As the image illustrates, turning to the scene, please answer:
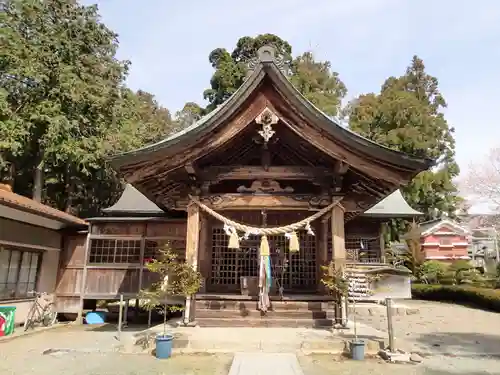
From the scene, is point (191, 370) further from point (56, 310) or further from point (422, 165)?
point (56, 310)

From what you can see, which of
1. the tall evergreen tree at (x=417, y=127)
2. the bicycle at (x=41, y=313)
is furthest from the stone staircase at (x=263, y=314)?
the tall evergreen tree at (x=417, y=127)

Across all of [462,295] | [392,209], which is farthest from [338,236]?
[462,295]

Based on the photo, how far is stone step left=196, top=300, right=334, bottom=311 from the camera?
10.0 m

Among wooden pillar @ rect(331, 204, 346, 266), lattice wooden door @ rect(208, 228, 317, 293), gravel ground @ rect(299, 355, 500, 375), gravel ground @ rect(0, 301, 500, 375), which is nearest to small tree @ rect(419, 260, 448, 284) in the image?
gravel ground @ rect(0, 301, 500, 375)

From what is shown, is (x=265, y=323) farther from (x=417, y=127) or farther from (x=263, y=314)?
(x=417, y=127)

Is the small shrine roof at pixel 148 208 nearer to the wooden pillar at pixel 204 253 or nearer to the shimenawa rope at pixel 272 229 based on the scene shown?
the wooden pillar at pixel 204 253

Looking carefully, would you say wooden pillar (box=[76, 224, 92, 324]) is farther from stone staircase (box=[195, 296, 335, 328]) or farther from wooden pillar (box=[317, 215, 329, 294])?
wooden pillar (box=[317, 215, 329, 294])

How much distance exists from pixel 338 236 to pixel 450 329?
6.50 metres

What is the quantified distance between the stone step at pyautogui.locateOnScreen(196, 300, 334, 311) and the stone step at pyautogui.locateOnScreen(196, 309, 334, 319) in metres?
0.09

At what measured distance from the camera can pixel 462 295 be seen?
22.0 m

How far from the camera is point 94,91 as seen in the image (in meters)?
25.4

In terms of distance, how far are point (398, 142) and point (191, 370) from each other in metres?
32.6

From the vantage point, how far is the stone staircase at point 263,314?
9.70 m

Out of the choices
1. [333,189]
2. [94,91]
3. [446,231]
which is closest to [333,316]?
[333,189]
